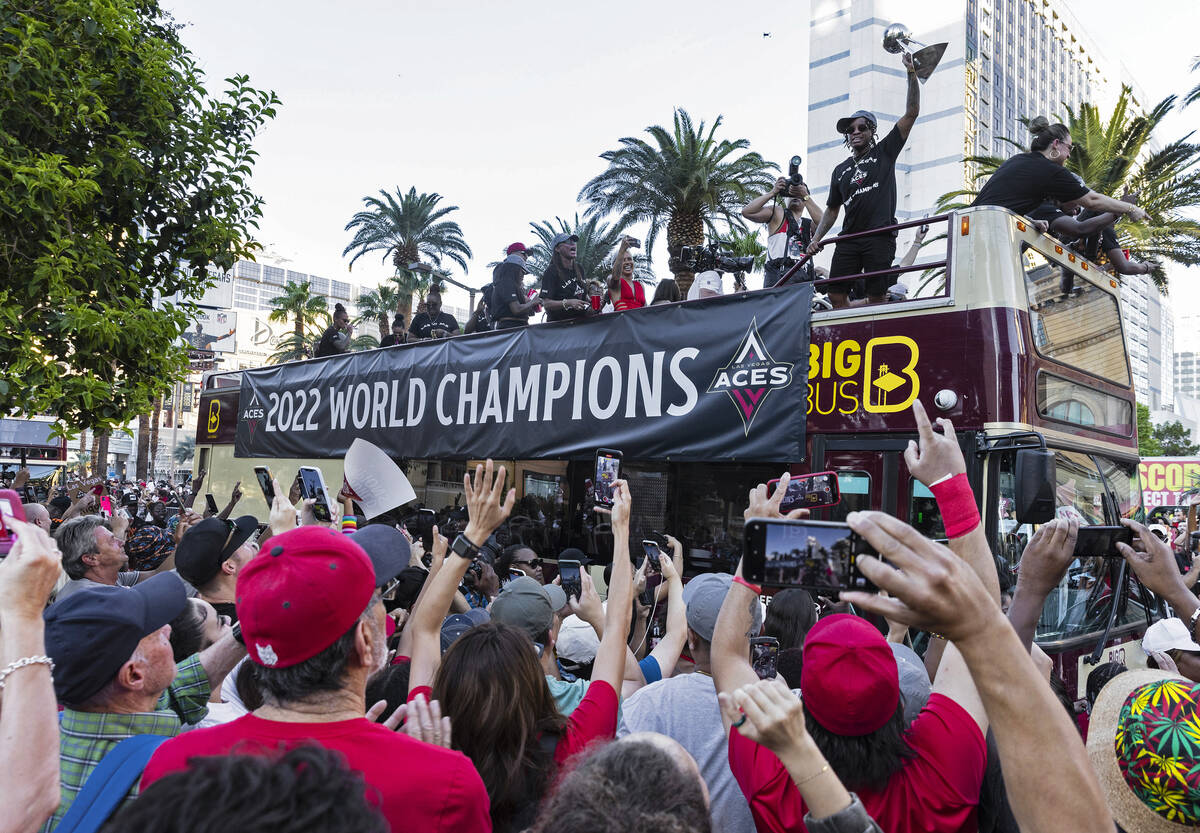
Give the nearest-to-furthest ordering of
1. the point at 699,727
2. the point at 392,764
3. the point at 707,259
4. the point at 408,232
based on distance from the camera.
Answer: the point at 392,764 → the point at 699,727 → the point at 707,259 → the point at 408,232

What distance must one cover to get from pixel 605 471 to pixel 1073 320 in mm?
3694

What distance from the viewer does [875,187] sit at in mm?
6516

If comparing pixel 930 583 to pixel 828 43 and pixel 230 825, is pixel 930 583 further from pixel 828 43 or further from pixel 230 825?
pixel 828 43

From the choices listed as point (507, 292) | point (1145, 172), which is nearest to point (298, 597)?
point (507, 292)

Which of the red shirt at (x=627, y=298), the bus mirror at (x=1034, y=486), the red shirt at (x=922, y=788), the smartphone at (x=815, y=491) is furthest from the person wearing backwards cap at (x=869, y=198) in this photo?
the red shirt at (x=922, y=788)

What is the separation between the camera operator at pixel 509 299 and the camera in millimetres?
8953

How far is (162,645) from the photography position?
212cm

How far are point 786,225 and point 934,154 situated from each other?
1835 inches

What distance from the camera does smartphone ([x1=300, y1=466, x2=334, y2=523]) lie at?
437cm

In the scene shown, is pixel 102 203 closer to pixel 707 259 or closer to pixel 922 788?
pixel 707 259

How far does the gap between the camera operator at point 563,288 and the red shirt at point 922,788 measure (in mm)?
6249

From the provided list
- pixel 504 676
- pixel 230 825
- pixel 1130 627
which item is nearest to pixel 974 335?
pixel 1130 627

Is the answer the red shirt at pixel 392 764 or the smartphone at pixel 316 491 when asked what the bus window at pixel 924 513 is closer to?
the smartphone at pixel 316 491

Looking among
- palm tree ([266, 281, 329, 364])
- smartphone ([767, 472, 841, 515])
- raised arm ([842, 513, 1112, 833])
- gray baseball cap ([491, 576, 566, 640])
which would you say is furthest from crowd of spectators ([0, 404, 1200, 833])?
palm tree ([266, 281, 329, 364])
